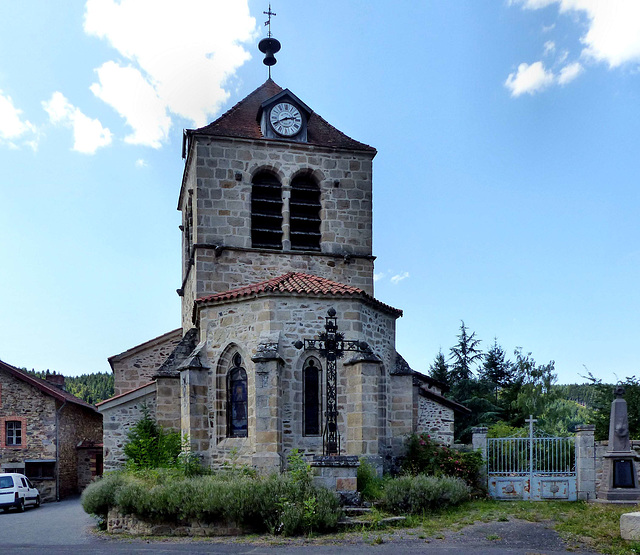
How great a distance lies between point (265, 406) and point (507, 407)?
17230 millimetres

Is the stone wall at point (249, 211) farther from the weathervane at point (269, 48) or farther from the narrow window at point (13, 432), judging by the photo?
the narrow window at point (13, 432)

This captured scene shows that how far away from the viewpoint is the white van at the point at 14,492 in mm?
19469

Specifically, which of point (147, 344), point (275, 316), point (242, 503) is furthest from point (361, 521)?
point (147, 344)

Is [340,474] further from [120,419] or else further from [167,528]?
[120,419]

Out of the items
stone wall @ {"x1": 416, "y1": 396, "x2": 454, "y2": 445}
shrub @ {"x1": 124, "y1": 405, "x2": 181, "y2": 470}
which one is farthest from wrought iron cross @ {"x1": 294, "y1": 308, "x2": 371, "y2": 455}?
stone wall @ {"x1": 416, "y1": 396, "x2": 454, "y2": 445}

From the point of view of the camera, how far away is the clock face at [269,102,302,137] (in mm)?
19203

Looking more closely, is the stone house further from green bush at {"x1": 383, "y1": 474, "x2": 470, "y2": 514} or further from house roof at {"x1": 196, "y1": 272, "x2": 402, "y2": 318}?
green bush at {"x1": 383, "y1": 474, "x2": 470, "y2": 514}

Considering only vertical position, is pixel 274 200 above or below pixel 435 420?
above

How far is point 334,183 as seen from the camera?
19328 millimetres

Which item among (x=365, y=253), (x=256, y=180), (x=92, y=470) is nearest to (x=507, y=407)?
(x=365, y=253)

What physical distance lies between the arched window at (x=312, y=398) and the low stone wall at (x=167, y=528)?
11.5ft

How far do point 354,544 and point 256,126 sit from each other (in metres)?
13.0

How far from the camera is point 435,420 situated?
59.9 feet

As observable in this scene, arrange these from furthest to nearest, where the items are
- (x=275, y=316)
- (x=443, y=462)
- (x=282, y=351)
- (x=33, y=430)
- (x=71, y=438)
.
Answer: (x=71, y=438), (x=33, y=430), (x=443, y=462), (x=275, y=316), (x=282, y=351)
